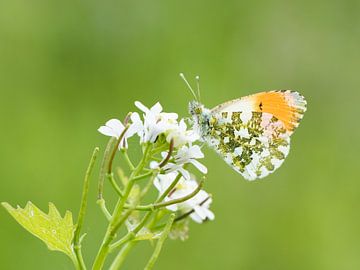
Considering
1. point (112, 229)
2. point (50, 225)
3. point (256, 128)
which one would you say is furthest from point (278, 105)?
→ point (50, 225)

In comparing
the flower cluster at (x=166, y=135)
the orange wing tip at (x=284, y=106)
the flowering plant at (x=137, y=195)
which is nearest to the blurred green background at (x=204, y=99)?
the orange wing tip at (x=284, y=106)

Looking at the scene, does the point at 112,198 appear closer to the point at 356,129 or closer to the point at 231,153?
the point at 231,153

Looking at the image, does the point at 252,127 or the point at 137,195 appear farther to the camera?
the point at 252,127

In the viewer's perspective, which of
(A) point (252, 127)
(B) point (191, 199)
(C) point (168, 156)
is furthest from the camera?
(A) point (252, 127)

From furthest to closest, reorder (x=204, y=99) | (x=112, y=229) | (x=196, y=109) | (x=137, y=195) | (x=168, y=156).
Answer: (x=204, y=99)
(x=196, y=109)
(x=137, y=195)
(x=168, y=156)
(x=112, y=229)

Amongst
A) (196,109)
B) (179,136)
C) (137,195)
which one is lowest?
(137,195)

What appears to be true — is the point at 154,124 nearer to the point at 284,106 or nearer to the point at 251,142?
the point at 251,142
